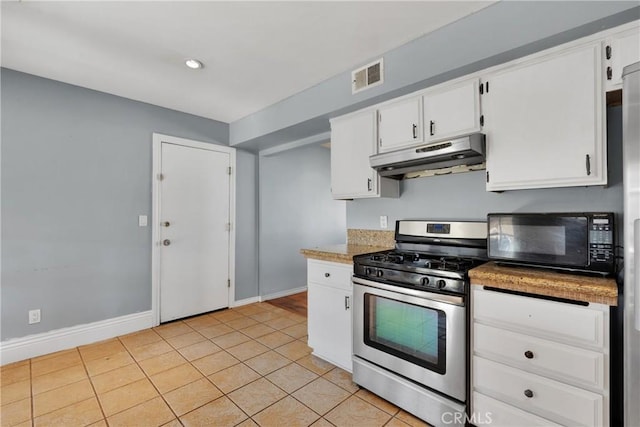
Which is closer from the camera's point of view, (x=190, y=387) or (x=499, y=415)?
(x=499, y=415)

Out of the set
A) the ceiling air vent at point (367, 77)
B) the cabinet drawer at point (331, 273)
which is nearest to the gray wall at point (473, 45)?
the ceiling air vent at point (367, 77)

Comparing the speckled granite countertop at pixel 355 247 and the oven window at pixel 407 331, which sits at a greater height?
the speckled granite countertop at pixel 355 247

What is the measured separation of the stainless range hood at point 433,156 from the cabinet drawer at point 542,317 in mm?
841

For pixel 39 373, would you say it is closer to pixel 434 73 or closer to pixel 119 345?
pixel 119 345

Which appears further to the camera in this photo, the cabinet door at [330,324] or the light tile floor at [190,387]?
the cabinet door at [330,324]

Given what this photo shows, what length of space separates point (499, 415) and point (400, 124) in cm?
192

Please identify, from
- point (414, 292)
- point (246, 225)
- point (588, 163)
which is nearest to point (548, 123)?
point (588, 163)

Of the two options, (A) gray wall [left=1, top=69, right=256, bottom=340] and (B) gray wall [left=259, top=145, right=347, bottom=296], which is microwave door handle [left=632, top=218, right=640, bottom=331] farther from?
(A) gray wall [left=1, top=69, right=256, bottom=340]

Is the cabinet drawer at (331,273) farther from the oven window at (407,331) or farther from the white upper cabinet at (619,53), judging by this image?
the white upper cabinet at (619,53)

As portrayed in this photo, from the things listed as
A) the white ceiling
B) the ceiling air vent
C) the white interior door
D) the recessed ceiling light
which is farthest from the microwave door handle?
the white interior door

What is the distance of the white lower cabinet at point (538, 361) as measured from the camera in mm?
1310

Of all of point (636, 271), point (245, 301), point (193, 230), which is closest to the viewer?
point (636, 271)

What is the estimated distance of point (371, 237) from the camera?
288 centimetres

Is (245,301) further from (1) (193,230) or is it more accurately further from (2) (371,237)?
(2) (371,237)
